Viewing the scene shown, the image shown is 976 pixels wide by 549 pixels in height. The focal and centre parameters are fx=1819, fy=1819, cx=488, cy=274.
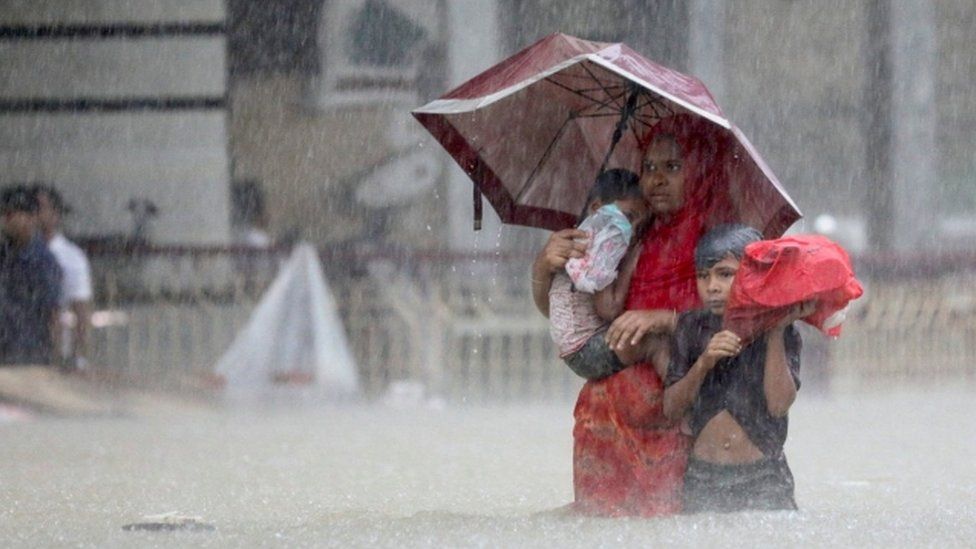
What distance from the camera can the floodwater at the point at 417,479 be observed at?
16.3ft

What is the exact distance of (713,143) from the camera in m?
5.23

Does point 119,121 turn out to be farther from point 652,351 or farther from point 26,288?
point 652,351

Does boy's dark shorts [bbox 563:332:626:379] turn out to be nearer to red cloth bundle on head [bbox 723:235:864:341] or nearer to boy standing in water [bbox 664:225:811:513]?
boy standing in water [bbox 664:225:811:513]

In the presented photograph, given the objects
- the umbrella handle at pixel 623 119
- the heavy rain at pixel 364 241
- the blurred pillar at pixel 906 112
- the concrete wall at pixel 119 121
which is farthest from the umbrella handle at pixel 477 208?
the blurred pillar at pixel 906 112

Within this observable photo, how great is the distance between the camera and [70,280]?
34.3 feet

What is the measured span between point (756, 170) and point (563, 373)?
6.54 m

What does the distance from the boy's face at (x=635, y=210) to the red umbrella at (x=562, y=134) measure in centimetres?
26

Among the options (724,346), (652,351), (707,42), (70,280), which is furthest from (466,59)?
(724,346)

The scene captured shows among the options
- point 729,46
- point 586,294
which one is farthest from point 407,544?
point 729,46

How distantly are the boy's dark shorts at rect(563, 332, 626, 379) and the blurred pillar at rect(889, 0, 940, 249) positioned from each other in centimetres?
734

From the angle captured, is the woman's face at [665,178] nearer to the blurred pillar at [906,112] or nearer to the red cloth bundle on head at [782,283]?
the red cloth bundle on head at [782,283]

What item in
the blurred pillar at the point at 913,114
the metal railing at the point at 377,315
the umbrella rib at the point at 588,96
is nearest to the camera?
the umbrella rib at the point at 588,96

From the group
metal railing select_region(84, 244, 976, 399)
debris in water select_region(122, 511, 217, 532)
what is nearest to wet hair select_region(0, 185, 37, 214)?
metal railing select_region(84, 244, 976, 399)

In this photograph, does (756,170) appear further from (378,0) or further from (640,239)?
(378,0)
